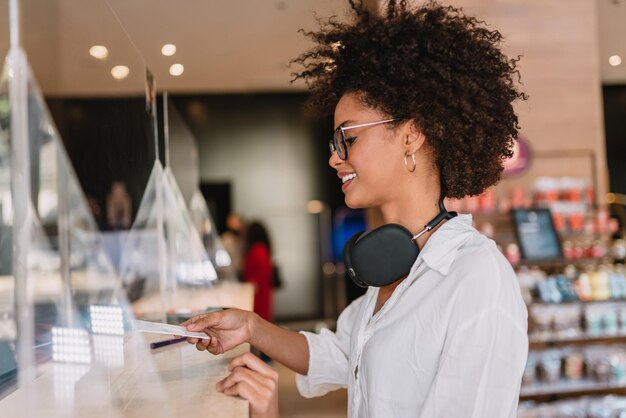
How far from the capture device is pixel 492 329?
1.00m

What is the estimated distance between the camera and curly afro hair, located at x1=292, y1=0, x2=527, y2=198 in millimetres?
1234

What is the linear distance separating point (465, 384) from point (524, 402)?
10.7 ft

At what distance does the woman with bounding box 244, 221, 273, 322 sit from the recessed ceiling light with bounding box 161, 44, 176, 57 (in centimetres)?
191

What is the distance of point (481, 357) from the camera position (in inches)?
39.2

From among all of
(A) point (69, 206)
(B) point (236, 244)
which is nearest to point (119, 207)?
(A) point (69, 206)

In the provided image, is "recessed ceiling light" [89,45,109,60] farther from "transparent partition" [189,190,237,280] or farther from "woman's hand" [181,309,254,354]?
"transparent partition" [189,190,237,280]

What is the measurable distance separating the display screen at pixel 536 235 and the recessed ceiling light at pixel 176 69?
353 centimetres

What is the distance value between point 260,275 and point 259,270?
0.17ft

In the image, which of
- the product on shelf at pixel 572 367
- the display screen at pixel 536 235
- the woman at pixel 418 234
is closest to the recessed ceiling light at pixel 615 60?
the display screen at pixel 536 235

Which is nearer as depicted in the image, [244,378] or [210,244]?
[244,378]

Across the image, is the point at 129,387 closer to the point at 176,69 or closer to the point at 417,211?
the point at 417,211

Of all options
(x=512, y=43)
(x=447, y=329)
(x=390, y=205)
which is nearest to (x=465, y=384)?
(x=447, y=329)

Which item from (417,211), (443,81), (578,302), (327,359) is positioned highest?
(443,81)

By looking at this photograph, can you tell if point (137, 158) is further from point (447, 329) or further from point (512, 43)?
point (512, 43)
